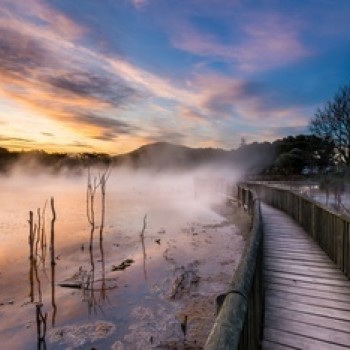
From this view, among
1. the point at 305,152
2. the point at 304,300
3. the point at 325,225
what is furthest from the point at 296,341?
the point at 305,152

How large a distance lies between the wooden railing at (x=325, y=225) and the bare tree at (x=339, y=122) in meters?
28.7

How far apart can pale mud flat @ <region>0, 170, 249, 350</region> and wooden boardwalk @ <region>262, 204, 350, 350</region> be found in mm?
2681

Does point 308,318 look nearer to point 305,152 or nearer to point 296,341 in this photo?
point 296,341

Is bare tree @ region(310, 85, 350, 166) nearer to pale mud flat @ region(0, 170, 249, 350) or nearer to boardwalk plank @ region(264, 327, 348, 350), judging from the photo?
pale mud flat @ region(0, 170, 249, 350)

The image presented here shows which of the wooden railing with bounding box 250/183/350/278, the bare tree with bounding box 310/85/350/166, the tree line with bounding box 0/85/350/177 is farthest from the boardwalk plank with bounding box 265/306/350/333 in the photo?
the bare tree with bounding box 310/85/350/166

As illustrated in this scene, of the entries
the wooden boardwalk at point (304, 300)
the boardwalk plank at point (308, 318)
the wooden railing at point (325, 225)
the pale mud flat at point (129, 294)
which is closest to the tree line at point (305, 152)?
the pale mud flat at point (129, 294)

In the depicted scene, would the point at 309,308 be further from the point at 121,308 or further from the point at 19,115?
the point at 19,115

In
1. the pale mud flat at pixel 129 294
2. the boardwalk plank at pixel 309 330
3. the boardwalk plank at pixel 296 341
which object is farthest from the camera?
the pale mud flat at pixel 129 294

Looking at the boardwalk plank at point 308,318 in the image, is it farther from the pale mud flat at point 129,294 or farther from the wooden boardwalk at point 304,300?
the pale mud flat at point 129,294

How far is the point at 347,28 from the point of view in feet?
46.9

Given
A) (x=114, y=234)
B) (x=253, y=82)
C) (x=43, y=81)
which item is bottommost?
(x=114, y=234)

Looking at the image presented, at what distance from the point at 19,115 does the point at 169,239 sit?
15733 mm

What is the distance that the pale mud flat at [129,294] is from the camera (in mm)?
7754

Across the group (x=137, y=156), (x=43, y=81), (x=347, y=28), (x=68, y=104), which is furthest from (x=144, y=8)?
(x=137, y=156)
